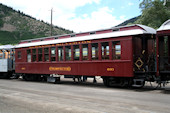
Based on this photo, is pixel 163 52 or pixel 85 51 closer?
pixel 163 52

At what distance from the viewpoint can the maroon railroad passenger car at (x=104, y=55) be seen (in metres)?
12.0

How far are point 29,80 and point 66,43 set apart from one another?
6490 millimetres

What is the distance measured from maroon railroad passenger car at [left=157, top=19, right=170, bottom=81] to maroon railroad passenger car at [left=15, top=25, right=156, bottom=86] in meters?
0.59

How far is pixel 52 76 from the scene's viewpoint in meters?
16.7

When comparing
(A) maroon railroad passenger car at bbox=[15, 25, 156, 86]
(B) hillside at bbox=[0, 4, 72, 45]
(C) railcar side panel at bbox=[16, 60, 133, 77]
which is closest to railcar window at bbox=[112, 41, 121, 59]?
(A) maroon railroad passenger car at bbox=[15, 25, 156, 86]

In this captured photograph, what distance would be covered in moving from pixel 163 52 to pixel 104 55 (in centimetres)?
351

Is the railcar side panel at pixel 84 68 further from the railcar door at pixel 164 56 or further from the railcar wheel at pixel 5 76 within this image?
the railcar wheel at pixel 5 76

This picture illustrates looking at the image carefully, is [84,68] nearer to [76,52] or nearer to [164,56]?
[76,52]

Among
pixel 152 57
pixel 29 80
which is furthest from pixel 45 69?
pixel 152 57

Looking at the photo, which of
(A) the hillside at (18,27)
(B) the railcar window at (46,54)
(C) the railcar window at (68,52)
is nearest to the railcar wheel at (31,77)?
(B) the railcar window at (46,54)

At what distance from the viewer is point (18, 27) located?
143 metres

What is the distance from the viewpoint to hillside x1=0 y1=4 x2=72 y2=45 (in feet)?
430

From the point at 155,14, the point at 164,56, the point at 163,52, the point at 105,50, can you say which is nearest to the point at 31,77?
the point at 105,50

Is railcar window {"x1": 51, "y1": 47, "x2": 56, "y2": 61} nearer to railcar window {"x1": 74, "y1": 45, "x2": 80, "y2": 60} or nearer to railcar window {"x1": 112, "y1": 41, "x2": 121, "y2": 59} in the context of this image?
railcar window {"x1": 74, "y1": 45, "x2": 80, "y2": 60}
